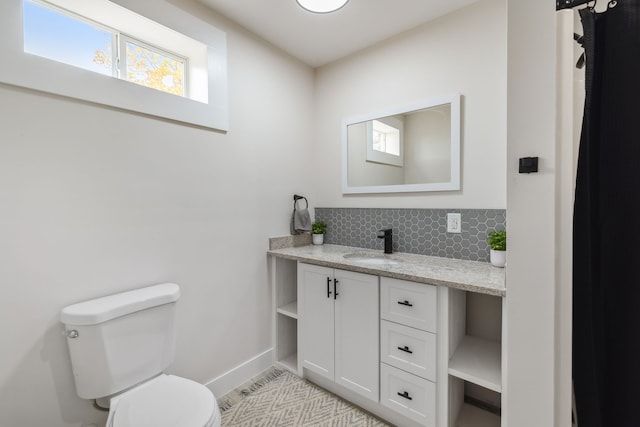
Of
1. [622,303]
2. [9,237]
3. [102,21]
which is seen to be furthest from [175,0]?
[622,303]

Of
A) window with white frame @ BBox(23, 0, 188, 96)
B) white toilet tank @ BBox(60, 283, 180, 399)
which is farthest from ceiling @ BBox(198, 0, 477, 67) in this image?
white toilet tank @ BBox(60, 283, 180, 399)

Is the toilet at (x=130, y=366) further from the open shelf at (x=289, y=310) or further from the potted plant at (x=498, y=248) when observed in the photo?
the potted plant at (x=498, y=248)

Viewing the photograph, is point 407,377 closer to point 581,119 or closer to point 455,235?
point 455,235

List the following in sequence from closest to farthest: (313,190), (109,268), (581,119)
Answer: (581,119) → (109,268) → (313,190)

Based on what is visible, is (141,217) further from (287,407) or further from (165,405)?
(287,407)

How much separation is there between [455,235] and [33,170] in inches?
86.6

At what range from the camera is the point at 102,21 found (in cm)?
151

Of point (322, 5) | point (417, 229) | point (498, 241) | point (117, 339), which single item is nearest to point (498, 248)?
point (498, 241)

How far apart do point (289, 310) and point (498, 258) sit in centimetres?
142

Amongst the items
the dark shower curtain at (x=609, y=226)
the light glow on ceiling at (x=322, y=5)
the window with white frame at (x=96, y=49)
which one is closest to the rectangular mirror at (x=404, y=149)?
the light glow on ceiling at (x=322, y=5)

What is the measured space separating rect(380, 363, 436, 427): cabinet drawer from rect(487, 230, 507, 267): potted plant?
75 cm

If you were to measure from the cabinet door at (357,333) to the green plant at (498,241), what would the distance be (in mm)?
685

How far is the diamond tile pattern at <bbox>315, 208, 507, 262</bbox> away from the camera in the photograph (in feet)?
5.87

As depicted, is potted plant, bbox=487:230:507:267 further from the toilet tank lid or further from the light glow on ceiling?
the toilet tank lid
